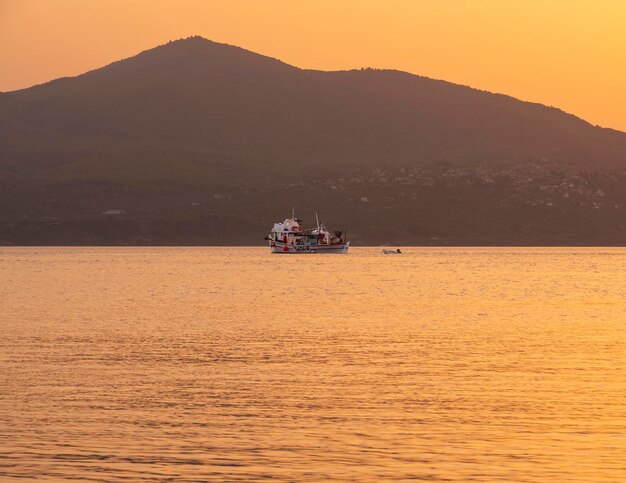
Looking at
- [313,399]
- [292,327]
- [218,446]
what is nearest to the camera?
[218,446]

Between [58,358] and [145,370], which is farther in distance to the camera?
[58,358]

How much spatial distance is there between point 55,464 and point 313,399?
10492 millimetres

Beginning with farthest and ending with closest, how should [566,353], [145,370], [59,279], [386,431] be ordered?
[59,279] → [566,353] → [145,370] → [386,431]

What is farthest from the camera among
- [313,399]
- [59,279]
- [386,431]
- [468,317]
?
[59,279]

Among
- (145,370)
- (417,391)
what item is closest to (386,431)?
(417,391)

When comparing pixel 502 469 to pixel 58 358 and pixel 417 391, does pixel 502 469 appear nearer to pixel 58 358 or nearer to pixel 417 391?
pixel 417 391

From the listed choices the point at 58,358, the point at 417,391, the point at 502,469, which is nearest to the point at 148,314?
the point at 58,358

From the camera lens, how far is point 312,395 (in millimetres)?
37125

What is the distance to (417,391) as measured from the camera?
3825 centimetres

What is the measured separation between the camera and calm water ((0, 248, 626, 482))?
2752 centimetres

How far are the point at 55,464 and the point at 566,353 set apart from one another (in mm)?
27705

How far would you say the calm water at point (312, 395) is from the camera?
27516 mm

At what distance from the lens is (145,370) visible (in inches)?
1718

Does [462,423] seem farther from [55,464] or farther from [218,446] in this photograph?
[55,464]
